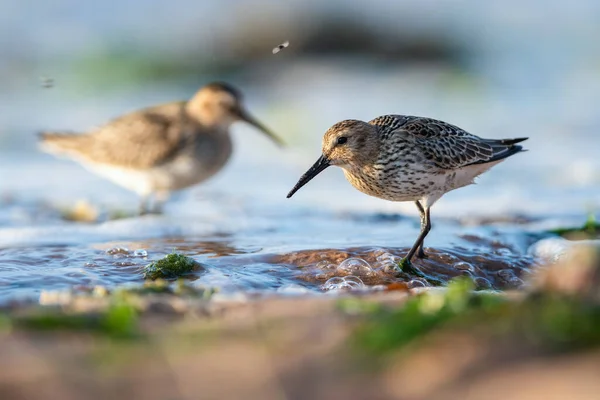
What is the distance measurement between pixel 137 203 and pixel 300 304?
6.39 meters

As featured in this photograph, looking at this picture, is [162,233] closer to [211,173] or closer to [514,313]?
[211,173]

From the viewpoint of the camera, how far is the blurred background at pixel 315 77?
34.7 ft

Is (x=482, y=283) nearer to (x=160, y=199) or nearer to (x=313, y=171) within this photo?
(x=313, y=171)

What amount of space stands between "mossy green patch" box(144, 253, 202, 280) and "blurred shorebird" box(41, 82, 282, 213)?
10.6ft

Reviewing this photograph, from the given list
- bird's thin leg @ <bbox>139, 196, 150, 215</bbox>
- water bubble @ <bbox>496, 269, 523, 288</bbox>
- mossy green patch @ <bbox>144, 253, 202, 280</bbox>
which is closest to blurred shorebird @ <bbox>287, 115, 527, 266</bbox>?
water bubble @ <bbox>496, 269, 523, 288</bbox>

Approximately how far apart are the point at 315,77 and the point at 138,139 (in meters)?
8.21

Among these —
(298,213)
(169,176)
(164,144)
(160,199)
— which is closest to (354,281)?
(298,213)

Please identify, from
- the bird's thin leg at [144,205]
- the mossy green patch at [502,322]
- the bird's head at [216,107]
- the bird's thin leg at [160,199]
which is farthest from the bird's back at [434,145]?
the bird's head at [216,107]

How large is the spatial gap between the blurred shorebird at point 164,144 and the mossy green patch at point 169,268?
127 inches

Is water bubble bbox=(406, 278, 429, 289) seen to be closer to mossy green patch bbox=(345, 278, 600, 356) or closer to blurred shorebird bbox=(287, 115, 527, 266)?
blurred shorebird bbox=(287, 115, 527, 266)

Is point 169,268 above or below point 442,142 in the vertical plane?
below

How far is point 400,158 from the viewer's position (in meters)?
6.46

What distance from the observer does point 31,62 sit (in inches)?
693

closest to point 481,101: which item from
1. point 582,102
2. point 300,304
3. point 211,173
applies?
point 582,102
